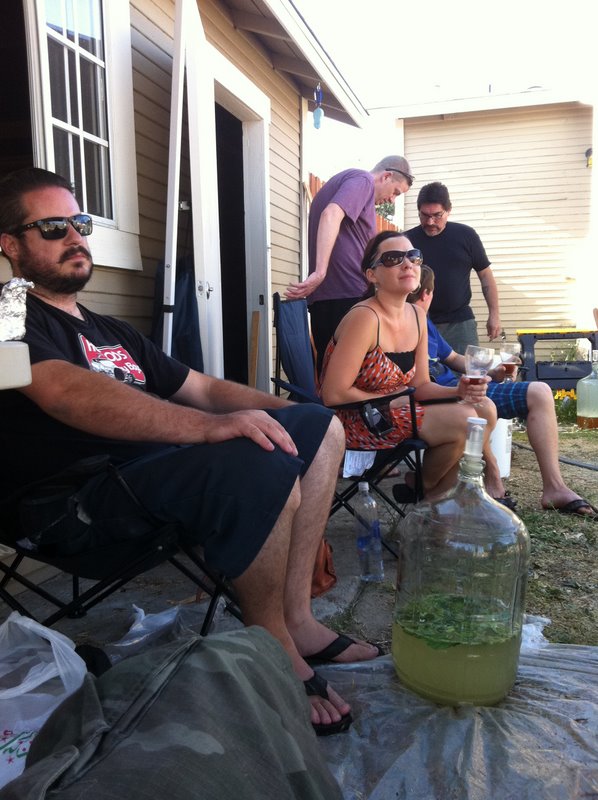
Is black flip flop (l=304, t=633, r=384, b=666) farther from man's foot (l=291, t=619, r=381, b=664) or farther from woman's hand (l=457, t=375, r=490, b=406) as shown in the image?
woman's hand (l=457, t=375, r=490, b=406)

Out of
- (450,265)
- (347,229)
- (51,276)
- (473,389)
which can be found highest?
(347,229)

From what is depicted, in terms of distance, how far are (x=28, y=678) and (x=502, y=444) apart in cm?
302

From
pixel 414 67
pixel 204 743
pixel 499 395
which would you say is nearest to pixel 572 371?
pixel 499 395

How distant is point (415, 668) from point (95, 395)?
105 cm

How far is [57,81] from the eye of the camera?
2.79 meters

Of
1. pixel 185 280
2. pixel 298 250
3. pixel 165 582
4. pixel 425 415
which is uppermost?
pixel 298 250

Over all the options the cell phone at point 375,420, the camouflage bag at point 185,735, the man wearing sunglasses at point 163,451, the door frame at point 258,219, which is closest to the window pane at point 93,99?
the man wearing sunglasses at point 163,451

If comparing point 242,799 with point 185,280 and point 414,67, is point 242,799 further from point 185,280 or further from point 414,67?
point 414,67

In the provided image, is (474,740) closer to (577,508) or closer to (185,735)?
(185,735)

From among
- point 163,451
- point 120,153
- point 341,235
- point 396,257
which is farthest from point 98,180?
point 163,451

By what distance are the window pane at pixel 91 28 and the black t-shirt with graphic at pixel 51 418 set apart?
179cm

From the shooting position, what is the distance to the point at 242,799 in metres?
0.71

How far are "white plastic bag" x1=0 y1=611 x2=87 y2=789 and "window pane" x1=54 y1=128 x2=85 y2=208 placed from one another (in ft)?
7.32

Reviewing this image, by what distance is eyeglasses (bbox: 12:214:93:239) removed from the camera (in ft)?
5.83
